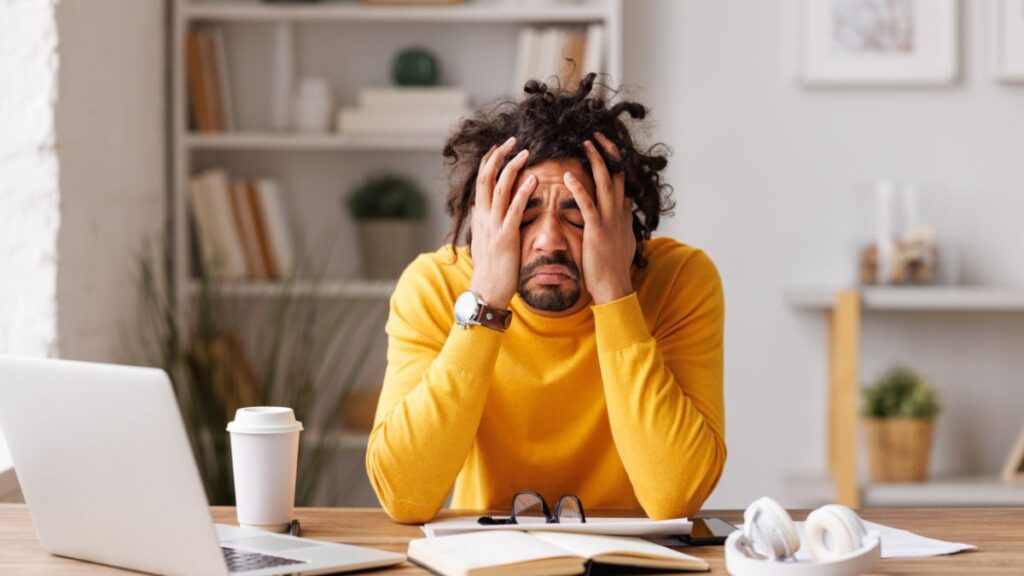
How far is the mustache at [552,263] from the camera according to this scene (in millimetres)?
1699

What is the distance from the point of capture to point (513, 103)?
6.07 feet

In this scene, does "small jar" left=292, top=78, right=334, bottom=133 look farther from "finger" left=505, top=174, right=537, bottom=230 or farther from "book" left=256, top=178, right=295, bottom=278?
"finger" left=505, top=174, right=537, bottom=230

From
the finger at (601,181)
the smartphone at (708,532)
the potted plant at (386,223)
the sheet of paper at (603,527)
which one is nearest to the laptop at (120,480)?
the sheet of paper at (603,527)

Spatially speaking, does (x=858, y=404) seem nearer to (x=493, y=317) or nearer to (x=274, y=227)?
(x=274, y=227)

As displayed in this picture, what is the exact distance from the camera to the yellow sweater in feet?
5.23

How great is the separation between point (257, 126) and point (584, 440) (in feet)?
6.31

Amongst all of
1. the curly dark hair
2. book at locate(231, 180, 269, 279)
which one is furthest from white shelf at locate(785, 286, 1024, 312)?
book at locate(231, 180, 269, 279)

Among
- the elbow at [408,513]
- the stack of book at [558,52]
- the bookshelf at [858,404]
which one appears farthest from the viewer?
the stack of book at [558,52]

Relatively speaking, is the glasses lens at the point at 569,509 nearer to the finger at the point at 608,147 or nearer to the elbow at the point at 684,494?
the elbow at the point at 684,494

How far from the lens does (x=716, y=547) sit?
51.6 inches

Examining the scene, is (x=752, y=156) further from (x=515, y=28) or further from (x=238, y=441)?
(x=238, y=441)

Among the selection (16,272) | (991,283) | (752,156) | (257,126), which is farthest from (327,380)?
(991,283)

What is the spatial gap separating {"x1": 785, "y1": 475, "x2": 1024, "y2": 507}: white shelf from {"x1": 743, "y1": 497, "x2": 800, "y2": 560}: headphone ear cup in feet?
6.38

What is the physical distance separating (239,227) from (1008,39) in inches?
83.0
